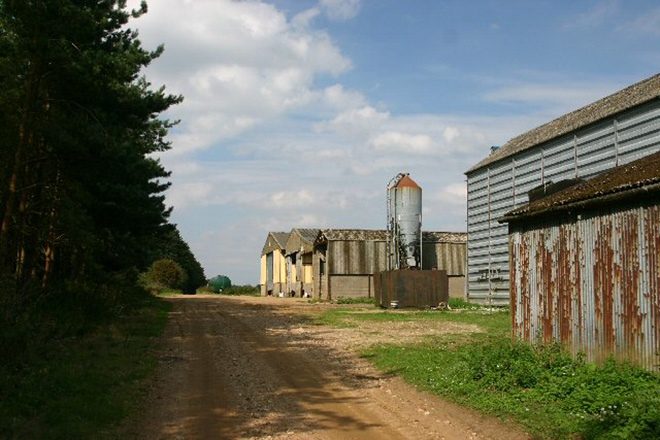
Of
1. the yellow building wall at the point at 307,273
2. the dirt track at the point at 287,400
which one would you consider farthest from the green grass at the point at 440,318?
the yellow building wall at the point at 307,273

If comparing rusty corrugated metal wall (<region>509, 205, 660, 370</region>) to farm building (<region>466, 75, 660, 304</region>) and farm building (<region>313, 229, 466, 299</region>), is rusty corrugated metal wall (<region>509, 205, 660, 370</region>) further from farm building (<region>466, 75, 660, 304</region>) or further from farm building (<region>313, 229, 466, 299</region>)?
farm building (<region>313, 229, 466, 299</region>)

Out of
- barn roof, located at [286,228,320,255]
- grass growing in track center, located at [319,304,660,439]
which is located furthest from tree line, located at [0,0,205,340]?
barn roof, located at [286,228,320,255]

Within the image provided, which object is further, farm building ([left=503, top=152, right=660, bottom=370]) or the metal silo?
the metal silo

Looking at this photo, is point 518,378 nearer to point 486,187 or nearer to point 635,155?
point 635,155

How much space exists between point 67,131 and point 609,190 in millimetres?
12919

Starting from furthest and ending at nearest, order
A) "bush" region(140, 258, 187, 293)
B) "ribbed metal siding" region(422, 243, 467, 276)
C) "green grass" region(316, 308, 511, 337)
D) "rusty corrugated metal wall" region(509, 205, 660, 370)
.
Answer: "bush" region(140, 258, 187, 293)
"ribbed metal siding" region(422, 243, 467, 276)
"green grass" region(316, 308, 511, 337)
"rusty corrugated metal wall" region(509, 205, 660, 370)

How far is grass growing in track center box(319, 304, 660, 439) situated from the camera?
7852mm

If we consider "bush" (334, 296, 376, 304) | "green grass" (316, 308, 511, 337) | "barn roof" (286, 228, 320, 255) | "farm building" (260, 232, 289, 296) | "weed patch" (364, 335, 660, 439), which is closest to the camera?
"weed patch" (364, 335, 660, 439)

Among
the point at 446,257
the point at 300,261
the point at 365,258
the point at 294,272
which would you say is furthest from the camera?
the point at 294,272

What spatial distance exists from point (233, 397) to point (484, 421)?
4031 mm

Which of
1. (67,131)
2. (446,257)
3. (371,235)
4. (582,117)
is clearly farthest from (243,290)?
(67,131)

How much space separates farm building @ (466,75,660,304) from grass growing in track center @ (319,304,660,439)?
12.2 metres

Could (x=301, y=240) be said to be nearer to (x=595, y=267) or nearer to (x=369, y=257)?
(x=369, y=257)

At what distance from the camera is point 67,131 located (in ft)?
55.1
